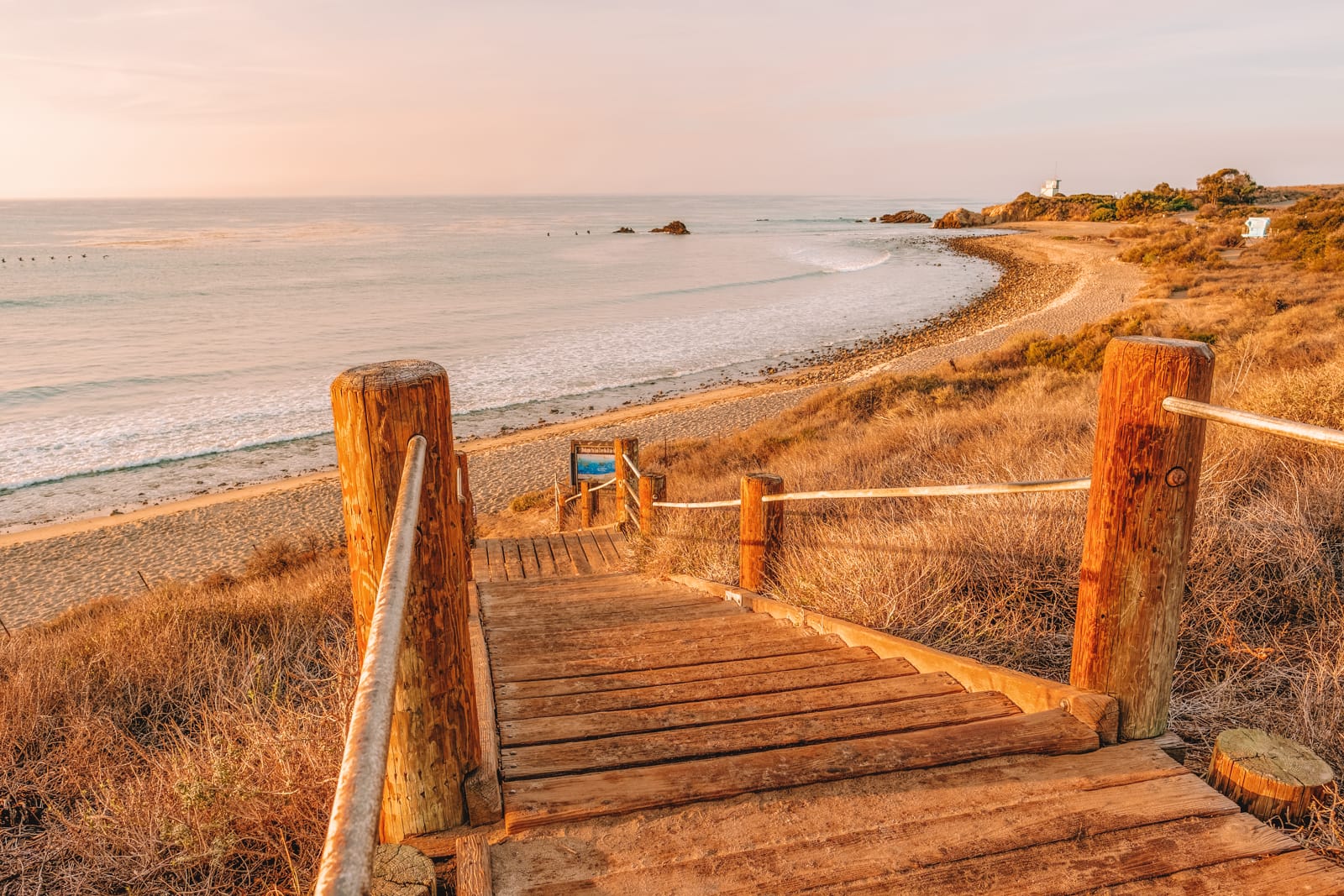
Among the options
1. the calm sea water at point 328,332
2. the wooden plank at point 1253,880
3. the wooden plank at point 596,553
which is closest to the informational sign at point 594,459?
the wooden plank at point 596,553

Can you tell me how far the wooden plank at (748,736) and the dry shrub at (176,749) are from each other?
0.83 metres

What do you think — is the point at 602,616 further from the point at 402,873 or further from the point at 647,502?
the point at 647,502

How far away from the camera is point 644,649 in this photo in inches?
137

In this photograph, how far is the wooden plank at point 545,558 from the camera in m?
7.85

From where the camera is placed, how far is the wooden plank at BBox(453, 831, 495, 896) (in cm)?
173

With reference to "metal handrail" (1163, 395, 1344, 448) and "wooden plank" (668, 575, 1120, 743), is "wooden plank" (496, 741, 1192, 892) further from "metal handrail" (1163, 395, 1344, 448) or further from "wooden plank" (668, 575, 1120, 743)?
"metal handrail" (1163, 395, 1344, 448)

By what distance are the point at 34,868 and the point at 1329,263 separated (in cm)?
3135

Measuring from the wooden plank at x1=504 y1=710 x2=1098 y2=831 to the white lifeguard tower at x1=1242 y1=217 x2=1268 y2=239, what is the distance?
46.8 m

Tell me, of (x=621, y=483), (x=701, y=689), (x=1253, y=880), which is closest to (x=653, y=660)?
(x=701, y=689)

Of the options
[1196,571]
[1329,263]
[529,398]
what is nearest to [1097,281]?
[1329,263]

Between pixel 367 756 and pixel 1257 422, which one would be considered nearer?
pixel 367 756

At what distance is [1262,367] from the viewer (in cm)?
970

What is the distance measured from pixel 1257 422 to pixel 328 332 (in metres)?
36.4

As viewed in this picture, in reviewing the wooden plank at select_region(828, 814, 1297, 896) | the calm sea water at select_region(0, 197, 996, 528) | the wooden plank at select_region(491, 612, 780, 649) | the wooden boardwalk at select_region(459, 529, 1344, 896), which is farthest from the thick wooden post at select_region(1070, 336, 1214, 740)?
the calm sea water at select_region(0, 197, 996, 528)
